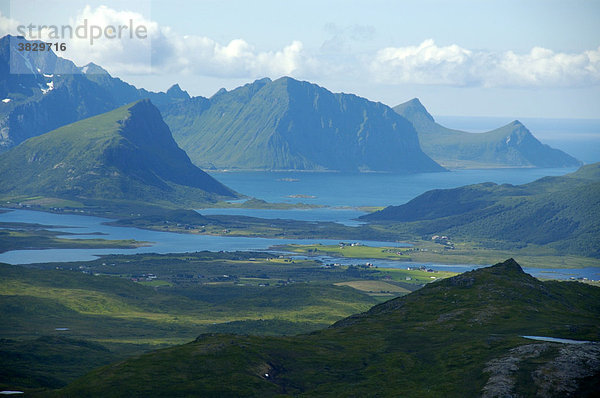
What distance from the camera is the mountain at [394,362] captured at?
131875mm

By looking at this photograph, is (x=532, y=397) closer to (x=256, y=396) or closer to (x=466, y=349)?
(x=466, y=349)

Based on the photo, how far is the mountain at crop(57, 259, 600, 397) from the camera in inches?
5192

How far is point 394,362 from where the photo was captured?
153m

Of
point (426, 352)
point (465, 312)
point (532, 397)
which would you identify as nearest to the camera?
point (532, 397)

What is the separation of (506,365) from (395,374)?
18358 millimetres

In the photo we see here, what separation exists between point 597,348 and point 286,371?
4744 centimetres

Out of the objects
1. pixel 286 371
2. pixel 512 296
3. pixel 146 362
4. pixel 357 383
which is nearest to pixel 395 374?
pixel 357 383

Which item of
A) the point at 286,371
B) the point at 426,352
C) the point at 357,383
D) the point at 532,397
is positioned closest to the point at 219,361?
the point at 286,371

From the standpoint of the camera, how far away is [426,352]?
6235 inches

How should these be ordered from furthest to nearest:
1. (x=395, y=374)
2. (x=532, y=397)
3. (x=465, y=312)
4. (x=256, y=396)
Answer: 1. (x=465, y=312)
2. (x=395, y=374)
3. (x=256, y=396)
4. (x=532, y=397)

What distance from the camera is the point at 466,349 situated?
153 m

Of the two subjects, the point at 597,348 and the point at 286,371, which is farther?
the point at 286,371

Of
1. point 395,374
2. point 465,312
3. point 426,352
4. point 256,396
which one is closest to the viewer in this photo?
point 256,396

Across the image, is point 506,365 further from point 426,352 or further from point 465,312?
point 465,312
